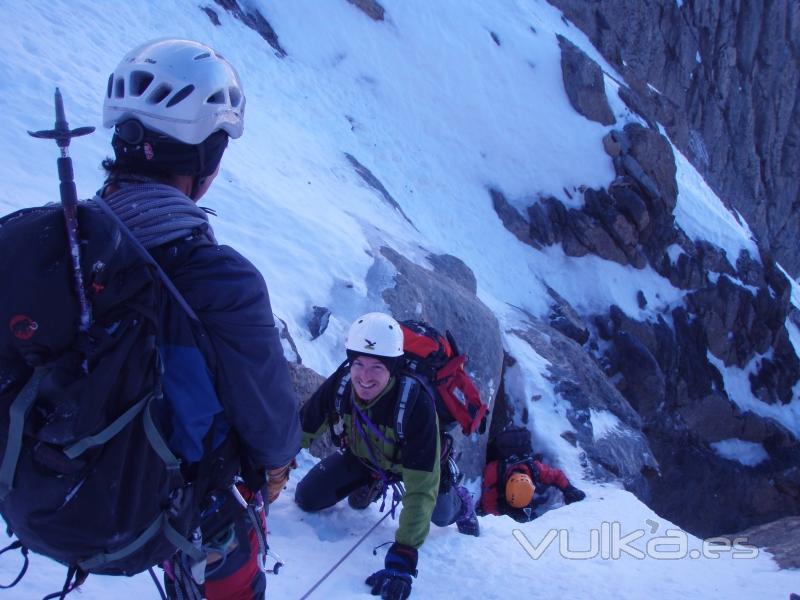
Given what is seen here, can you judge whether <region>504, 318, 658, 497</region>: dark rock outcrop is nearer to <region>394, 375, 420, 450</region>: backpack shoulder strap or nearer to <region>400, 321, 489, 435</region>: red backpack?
<region>400, 321, 489, 435</region>: red backpack

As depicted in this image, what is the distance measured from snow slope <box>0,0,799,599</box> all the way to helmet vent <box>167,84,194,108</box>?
229 centimetres

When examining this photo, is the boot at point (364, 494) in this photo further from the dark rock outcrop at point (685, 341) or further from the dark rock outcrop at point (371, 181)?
the dark rock outcrop at point (685, 341)

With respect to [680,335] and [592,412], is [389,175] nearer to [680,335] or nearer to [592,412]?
[592,412]

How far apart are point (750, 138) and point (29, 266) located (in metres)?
45.9

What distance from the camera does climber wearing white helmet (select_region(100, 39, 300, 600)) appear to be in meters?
2.00

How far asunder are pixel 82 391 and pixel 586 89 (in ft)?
78.3

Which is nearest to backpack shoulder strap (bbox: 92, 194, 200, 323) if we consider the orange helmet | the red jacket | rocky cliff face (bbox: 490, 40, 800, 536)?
the orange helmet

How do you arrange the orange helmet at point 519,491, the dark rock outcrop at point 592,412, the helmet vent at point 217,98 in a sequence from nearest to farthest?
the helmet vent at point 217,98, the orange helmet at point 519,491, the dark rock outcrop at point 592,412

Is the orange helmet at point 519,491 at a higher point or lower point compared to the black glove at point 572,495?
lower

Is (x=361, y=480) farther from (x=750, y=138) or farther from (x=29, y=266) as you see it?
(x=750, y=138)

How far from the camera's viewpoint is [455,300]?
10.8 meters

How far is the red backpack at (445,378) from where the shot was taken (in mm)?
5207

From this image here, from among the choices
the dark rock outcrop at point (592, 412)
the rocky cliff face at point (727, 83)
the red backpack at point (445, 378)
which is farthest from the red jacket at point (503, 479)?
the rocky cliff face at point (727, 83)

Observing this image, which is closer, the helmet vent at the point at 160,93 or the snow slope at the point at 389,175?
the helmet vent at the point at 160,93
